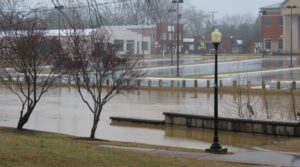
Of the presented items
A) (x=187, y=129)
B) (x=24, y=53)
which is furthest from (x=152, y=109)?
(x=24, y=53)

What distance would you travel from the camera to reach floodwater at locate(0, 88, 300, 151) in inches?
979

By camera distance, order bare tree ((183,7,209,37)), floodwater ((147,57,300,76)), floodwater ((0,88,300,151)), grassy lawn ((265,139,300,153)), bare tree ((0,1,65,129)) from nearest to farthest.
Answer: bare tree ((183,7,209,37)), grassy lawn ((265,139,300,153)), floodwater ((0,88,300,151)), bare tree ((0,1,65,129)), floodwater ((147,57,300,76))

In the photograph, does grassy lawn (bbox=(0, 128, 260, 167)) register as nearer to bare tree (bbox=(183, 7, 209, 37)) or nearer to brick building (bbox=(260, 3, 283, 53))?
bare tree (bbox=(183, 7, 209, 37))

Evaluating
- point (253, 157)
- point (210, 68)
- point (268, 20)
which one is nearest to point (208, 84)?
point (210, 68)

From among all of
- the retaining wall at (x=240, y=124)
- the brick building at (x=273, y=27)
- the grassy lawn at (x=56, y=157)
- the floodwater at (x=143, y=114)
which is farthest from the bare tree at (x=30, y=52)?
the brick building at (x=273, y=27)

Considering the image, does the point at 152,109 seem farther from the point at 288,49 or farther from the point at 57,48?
the point at 288,49

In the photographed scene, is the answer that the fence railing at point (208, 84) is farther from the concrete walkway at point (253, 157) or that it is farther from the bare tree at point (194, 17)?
the concrete walkway at point (253, 157)

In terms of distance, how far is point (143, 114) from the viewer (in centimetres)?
3456

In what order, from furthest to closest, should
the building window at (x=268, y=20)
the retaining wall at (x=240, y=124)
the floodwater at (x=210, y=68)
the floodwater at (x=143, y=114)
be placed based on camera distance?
1. the building window at (x=268, y=20)
2. the floodwater at (x=210, y=68)
3. the floodwater at (x=143, y=114)
4. the retaining wall at (x=240, y=124)

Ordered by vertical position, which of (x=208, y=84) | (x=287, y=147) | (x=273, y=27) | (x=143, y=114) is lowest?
Answer: (x=143, y=114)

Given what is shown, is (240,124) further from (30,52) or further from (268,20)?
(268,20)

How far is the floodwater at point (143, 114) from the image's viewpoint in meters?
24.9

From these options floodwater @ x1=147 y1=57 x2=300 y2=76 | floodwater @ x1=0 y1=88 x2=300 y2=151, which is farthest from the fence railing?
floodwater @ x1=147 y1=57 x2=300 y2=76

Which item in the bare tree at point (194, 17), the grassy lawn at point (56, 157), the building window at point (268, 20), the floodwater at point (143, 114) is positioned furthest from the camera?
the building window at point (268, 20)
